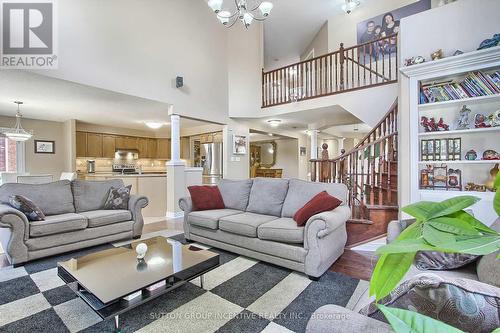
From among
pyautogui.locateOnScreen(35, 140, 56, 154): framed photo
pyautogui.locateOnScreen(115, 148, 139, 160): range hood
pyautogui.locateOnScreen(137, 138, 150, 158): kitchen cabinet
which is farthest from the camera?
pyautogui.locateOnScreen(137, 138, 150, 158): kitchen cabinet

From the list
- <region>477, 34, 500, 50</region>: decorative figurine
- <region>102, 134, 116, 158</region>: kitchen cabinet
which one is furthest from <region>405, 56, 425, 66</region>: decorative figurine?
<region>102, 134, 116, 158</region>: kitchen cabinet

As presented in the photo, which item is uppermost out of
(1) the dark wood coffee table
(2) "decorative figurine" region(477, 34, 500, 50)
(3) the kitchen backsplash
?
(2) "decorative figurine" region(477, 34, 500, 50)

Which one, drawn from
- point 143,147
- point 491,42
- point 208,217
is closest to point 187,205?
point 208,217

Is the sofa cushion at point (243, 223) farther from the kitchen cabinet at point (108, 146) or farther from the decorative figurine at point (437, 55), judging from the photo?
the kitchen cabinet at point (108, 146)

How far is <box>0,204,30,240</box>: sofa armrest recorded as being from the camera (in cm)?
247

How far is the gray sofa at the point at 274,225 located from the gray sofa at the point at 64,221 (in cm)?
93

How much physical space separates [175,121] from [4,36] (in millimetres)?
2648

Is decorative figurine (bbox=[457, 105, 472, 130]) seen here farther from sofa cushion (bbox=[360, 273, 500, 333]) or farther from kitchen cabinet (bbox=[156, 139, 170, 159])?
kitchen cabinet (bbox=[156, 139, 170, 159])

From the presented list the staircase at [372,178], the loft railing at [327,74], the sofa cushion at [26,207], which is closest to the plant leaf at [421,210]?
the staircase at [372,178]

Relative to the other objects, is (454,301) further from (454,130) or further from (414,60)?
(414,60)

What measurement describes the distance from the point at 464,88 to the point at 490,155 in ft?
2.43

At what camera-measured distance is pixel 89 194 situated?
11.6ft

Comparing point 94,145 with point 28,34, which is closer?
point 28,34

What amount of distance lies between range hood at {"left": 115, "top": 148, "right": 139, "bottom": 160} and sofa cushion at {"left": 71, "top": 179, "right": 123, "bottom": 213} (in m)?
4.27
